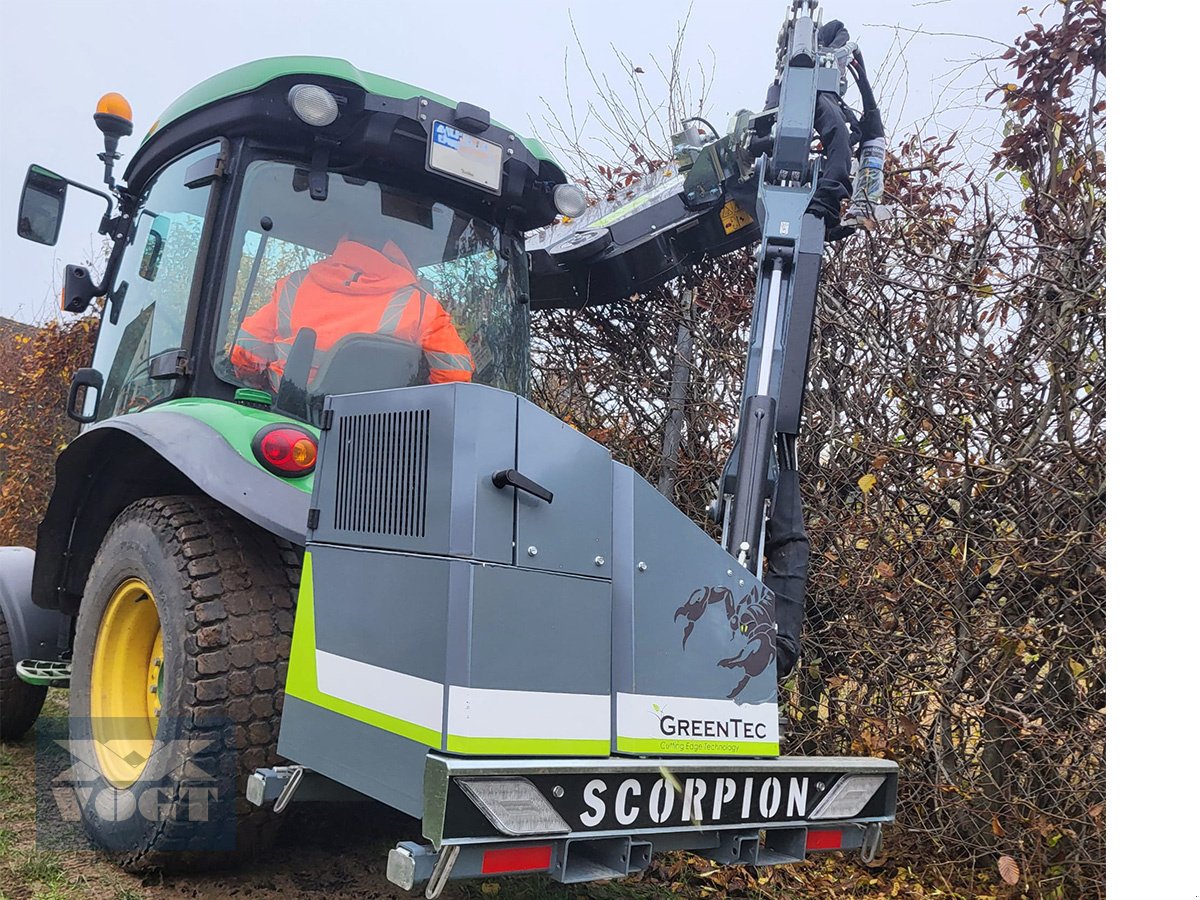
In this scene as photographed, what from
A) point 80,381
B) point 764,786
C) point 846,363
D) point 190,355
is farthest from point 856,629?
point 80,381

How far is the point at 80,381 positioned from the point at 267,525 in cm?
186

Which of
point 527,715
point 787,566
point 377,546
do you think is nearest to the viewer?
point 527,715

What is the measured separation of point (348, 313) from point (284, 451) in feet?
2.04

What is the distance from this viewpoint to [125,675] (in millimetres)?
3133

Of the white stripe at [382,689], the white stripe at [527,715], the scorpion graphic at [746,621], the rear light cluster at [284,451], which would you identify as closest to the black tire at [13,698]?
the rear light cluster at [284,451]

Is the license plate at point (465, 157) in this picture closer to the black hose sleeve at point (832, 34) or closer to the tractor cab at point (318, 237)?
the tractor cab at point (318, 237)

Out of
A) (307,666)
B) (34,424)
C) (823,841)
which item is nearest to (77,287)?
(307,666)

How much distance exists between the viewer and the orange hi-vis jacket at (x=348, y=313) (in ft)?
10.2

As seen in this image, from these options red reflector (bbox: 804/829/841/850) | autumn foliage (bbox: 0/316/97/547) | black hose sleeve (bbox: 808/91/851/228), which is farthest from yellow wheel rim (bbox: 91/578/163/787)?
autumn foliage (bbox: 0/316/97/547)

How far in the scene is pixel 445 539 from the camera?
2033 millimetres

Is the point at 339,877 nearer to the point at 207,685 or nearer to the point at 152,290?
the point at 207,685

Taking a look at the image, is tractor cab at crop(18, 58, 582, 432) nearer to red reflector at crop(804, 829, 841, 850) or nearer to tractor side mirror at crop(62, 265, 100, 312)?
tractor side mirror at crop(62, 265, 100, 312)

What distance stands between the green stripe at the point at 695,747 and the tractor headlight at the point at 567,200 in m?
2.05

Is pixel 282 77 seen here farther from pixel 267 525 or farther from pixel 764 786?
pixel 764 786
